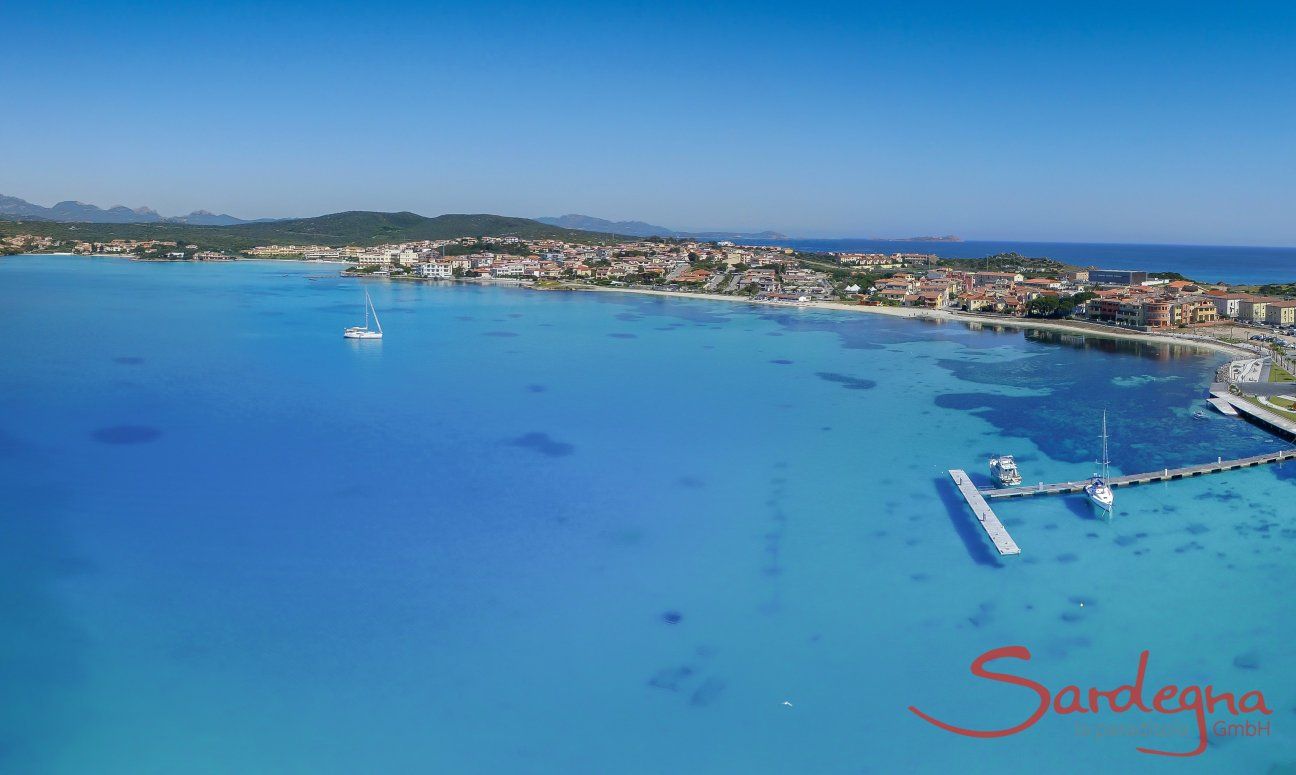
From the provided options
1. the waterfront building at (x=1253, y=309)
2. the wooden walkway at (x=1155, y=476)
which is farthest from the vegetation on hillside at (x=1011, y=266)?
the wooden walkway at (x=1155, y=476)

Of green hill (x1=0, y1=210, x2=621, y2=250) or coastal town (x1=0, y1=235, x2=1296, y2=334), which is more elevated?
green hill (x1=0, y1=210, x2=621, y2=250)

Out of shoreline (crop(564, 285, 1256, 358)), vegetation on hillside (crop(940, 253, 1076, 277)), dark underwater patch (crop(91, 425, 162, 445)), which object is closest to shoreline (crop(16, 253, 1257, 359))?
shoreline (crop(564, 285, 1256, 358))

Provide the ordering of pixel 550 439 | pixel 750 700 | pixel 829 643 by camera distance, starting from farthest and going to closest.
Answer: pixel 550 439 → pixel 829 643 → pixel 750 700

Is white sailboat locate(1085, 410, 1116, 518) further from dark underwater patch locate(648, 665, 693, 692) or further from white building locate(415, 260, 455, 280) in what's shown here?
white building locate(415, 260, 455, 280)

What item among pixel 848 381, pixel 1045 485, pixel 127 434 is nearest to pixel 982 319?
pixel 848 381

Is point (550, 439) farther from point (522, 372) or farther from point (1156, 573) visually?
point (1156, 573)

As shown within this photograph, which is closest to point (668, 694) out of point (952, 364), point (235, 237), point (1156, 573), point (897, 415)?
point (1156, 573)
